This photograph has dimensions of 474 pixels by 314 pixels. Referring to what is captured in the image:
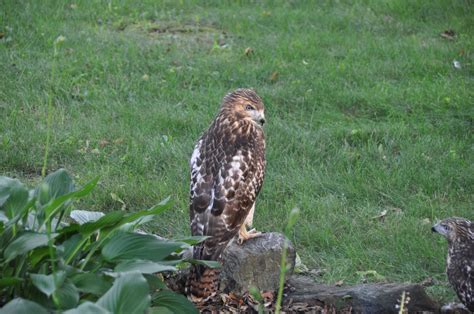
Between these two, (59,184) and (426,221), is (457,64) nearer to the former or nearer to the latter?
(426,221)

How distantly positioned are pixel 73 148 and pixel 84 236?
4371 mm

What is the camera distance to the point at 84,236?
5062mm

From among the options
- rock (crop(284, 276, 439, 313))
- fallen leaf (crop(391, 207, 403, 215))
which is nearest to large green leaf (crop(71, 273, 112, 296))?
rock (crop(284, 276, 439, 313))

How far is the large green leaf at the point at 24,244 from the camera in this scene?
4.71m

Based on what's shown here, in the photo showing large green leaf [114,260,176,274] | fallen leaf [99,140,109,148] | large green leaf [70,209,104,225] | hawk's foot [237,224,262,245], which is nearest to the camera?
large green leaf [114,260,176,274]

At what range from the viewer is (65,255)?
4.98m

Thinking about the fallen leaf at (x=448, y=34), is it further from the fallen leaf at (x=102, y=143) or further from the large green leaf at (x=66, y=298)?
the large green leaf at (x=66, y=298)

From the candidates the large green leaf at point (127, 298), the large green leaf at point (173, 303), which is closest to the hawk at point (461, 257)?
the large green leaf at point (173, 303)

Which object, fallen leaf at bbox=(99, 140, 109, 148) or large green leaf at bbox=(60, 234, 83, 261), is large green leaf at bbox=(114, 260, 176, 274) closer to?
large green leaf at bbox=(60, 234, 83, 261)

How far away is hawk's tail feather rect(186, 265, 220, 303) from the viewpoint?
612 centimetres

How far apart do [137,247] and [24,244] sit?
711 millimetres

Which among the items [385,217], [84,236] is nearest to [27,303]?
[84,236]

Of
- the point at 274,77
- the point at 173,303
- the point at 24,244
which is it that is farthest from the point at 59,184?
the point at 274,77

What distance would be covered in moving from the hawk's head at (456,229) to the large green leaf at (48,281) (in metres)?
3.33
